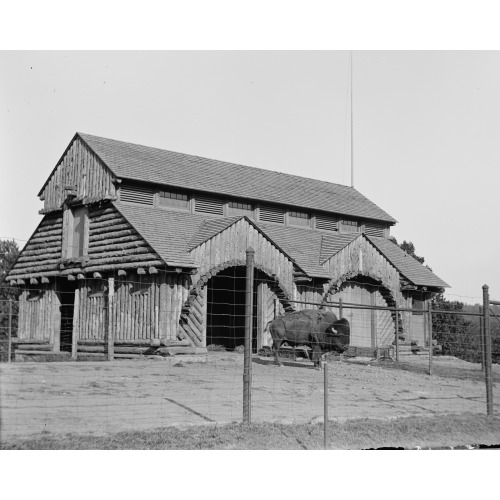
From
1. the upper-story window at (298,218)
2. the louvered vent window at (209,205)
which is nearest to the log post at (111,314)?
the louvered vent window at (209,205)

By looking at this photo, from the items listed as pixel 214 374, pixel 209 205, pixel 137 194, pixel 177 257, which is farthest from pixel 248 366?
pixel 209 205

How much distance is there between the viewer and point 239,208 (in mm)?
32344

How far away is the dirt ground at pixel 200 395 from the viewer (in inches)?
465

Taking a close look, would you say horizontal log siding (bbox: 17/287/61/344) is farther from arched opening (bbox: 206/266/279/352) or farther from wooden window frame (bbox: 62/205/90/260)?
arched opening (bbox: 206/266/279/352)

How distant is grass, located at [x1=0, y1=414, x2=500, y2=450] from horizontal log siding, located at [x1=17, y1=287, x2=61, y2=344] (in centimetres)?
1874

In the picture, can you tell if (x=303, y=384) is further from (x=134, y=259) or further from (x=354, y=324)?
(x=354, y=324)

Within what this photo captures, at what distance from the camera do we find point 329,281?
3088 cm

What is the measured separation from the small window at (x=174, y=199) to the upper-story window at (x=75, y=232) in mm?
3062

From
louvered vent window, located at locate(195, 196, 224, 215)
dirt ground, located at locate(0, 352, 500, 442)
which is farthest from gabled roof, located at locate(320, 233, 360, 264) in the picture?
dirt ground, located at locate(0, 352, 500, 442)

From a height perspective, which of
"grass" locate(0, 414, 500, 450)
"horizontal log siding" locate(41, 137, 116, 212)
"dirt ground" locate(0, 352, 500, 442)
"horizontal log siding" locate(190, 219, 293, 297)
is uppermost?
"horizontal log siding" locate(41, 137, 116, 212)

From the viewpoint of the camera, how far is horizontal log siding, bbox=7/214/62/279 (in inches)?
1202

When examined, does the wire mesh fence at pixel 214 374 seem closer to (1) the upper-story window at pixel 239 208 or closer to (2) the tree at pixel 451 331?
(1) the upper-story window at pixel 239 208

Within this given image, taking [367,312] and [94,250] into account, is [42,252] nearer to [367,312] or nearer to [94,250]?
[94,250]
